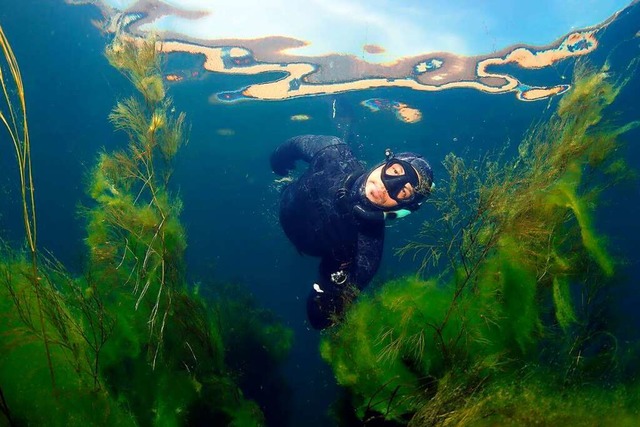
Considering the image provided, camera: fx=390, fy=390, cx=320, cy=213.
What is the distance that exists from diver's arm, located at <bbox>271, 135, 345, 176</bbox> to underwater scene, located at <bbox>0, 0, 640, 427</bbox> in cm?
5

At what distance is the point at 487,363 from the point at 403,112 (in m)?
15.3

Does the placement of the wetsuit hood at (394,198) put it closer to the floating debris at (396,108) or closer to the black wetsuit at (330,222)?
the black wetsuit at (330,222)

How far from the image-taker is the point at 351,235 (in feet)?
22.7

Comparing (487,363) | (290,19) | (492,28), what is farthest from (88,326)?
(492,28)

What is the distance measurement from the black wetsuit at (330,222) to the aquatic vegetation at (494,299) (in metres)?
1.28

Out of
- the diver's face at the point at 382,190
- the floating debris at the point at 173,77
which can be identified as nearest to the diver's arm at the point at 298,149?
the diver's face at the point at 382,190

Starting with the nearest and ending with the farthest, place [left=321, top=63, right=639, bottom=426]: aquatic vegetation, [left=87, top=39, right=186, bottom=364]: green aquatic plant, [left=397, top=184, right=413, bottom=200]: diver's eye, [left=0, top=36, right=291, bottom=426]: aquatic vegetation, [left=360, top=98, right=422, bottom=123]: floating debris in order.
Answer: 1. [left=0, top=36, right=291, bottom=426]: aquatic vegetation
2. [left=321, top=63, right=639, bottom=426]: aquatic vegetation
3. [left=87, top=39, right=186, bottom=364]: green aquatic plant
4. [left=397, top=184, right=413, bottom=200]: diver's eye
5. [left=360, top=98, right=422, bottom=123]: floating debris

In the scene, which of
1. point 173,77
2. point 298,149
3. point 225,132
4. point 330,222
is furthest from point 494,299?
point 225,132

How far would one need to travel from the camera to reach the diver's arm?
7.89m

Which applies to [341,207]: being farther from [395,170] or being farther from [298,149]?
[298,149]

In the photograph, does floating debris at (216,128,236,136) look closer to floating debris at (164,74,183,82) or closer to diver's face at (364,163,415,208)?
floating debris at (164,74,183,82)

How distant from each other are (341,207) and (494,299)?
3086 mm

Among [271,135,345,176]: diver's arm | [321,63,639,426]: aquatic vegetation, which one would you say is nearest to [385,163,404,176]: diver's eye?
[321,63,639,426]: aquatic vegetation

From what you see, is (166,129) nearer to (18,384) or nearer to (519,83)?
(18,384)
